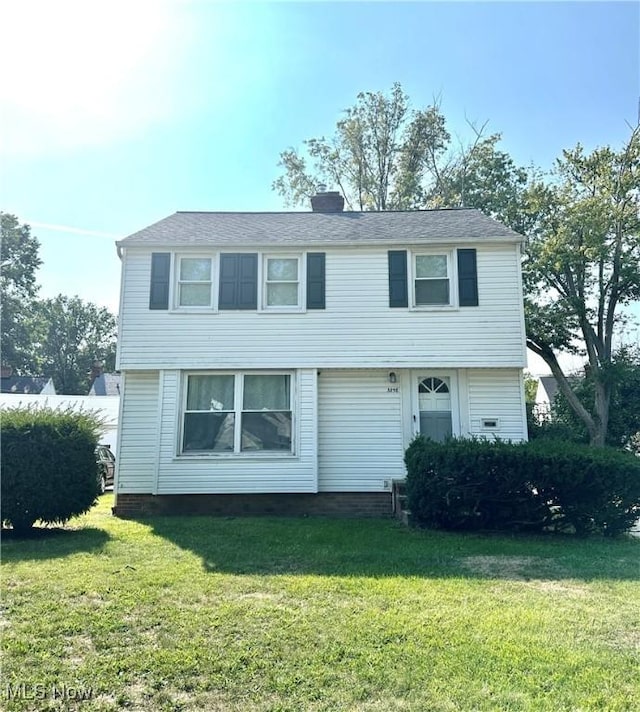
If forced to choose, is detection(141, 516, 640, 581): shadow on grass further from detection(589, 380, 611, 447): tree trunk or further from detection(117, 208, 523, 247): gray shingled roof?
detection(589, 380, 611, 447): tree trunk

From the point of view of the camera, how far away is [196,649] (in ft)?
11.3

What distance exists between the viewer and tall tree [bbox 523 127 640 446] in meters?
15.6

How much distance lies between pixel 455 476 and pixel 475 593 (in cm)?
309

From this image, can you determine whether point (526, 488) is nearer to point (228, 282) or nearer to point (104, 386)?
point (228, 282)

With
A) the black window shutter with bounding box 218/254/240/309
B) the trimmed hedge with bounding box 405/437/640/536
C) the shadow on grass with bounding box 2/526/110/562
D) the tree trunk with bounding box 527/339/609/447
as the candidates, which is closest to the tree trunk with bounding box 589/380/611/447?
the tree trunk with bounding box 527/339/609/447

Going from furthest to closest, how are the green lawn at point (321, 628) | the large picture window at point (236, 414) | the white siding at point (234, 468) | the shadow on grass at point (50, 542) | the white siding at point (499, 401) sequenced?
the white siding at point (499, 401) → the large picture window at point (236, 414) → the white siding at point (234, 468) → the shadow on grass at point (50, 542) → the green lawn at point (321, 628)

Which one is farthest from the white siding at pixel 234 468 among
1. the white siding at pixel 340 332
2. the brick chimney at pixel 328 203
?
the brick chimney at pixel 328 203

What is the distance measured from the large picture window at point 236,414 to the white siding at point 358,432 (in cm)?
83

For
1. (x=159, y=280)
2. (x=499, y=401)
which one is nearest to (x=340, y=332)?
(x=499, y=401)

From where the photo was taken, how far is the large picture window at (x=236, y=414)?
33.6 feet

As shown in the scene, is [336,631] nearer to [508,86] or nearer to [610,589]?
[610,589]

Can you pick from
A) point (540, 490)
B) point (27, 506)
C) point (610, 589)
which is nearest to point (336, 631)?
point (610, 589)

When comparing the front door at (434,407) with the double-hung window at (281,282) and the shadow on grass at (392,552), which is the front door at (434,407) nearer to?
the shadow on grass at (392,552)

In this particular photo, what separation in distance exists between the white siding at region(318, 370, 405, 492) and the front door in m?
0.50
